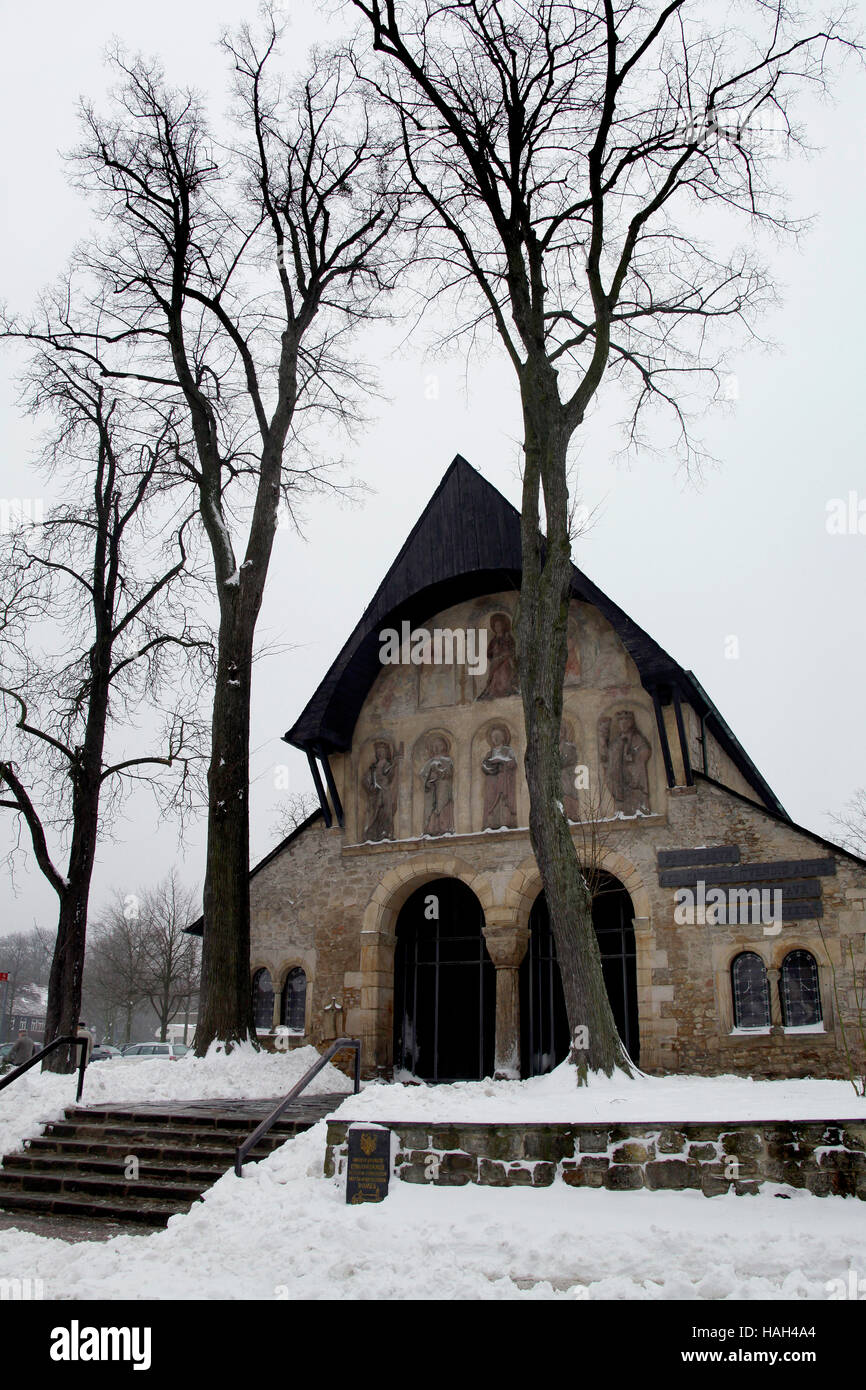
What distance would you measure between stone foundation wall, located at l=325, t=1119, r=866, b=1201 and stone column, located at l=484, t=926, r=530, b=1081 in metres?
8.49

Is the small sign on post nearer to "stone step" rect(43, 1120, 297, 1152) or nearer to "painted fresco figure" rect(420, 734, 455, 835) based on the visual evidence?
"stone step" rect(43, 1120, 297, 1152)

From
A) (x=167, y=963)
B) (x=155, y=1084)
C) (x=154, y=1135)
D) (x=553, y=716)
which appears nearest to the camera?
(x=154, y=1135)

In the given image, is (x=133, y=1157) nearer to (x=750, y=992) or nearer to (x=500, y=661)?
(x=750, y=992)

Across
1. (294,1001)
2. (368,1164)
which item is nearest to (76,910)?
(294,1001)

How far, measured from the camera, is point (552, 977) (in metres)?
17.6

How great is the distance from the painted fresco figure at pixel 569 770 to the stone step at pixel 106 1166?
27.0 ft

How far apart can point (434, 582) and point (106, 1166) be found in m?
10.4

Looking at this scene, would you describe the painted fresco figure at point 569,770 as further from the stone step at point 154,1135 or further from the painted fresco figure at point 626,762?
the stone step at point 154,1135

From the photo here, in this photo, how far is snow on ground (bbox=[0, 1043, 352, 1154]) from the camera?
11219 millimetres

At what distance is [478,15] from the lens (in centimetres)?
1261

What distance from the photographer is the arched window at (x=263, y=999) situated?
18.2 metres

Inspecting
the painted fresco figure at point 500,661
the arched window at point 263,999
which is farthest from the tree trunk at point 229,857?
the painted fresco figure at point 500,661

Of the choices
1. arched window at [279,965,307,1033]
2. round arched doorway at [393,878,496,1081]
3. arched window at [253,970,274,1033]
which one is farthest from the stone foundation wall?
arched window at [253,970,274,1033]
